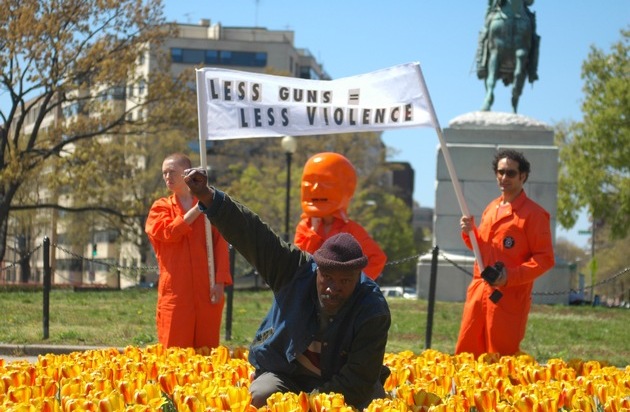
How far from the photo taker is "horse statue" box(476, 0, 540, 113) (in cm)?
2155

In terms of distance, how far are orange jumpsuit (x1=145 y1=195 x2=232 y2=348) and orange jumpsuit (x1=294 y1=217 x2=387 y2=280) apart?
58 centimetres

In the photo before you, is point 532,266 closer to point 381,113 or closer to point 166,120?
point 381,113

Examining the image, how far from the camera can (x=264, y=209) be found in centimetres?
5044

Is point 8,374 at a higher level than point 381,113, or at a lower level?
lower

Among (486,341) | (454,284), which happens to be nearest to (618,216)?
(454,284)

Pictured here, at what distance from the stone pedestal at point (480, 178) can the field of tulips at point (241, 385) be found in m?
13.2

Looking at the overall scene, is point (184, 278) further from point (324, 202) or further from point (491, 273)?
point (491, 273)

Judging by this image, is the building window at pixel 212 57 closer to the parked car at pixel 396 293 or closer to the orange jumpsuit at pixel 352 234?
the parked car at pixel 396 293

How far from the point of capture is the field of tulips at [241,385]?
5117 mm

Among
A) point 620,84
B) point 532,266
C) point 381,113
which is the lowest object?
point 532,266

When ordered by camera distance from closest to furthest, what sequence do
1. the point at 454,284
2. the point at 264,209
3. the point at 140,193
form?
the point at 454,284 < the point at 140,193 < the point at 264,209

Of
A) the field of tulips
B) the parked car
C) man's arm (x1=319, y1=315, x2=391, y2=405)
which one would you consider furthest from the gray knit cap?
the parked car

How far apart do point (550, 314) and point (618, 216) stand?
23.3m

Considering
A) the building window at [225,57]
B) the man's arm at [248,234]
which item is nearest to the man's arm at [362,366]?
the man's arm at [248,234]
